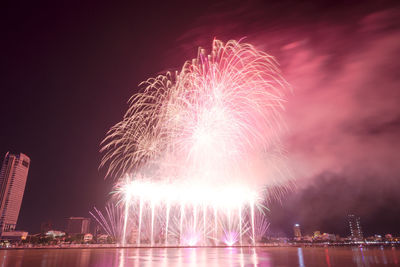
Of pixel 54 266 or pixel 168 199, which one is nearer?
pixel 54 266

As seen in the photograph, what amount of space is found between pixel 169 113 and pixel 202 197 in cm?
3101

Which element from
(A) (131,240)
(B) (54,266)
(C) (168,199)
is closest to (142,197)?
(C) (168,199)

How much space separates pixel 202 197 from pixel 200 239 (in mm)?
24537

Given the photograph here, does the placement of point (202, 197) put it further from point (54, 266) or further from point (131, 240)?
point (131, 240)

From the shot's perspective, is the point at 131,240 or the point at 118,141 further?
the point at 131,240

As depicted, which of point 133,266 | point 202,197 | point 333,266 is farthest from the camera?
point 202,197

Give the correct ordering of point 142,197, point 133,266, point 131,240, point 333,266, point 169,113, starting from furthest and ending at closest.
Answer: point 131,240
point 142,197
point 169,113
point 333,266
point 133,266

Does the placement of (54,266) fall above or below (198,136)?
below

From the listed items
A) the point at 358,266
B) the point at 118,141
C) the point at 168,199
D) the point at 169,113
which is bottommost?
the point at 358,266

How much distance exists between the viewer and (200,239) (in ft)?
262

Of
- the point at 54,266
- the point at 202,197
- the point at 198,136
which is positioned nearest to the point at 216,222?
the point at 202,197

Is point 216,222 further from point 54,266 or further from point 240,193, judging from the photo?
point 54,266

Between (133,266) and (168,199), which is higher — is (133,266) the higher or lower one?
the lower one

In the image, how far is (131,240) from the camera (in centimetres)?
13000
